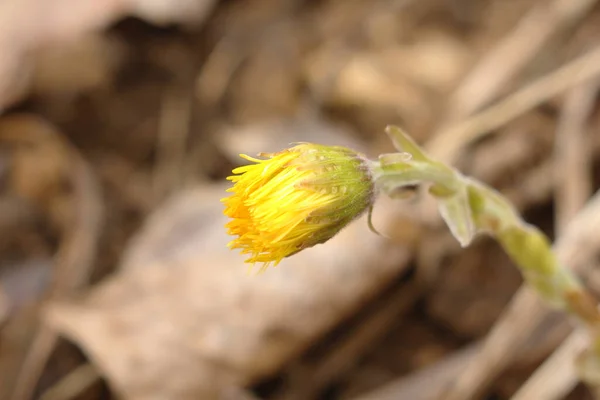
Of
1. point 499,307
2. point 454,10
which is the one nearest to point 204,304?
point 499,307

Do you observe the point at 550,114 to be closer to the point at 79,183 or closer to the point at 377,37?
the point at 377,37

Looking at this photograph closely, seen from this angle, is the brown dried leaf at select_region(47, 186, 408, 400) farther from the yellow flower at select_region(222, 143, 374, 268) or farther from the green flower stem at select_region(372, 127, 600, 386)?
the yellow flower at select_region(222, 143, 374, 268)

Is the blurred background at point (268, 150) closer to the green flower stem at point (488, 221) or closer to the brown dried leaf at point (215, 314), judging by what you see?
the brown dried leaf at point (215, 314)

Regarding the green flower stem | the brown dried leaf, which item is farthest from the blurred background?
the green flower stem

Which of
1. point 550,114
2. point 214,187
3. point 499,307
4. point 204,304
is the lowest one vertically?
point 499,307

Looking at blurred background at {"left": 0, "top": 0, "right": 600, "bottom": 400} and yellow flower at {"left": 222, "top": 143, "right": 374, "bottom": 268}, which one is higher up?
blurred background at {"left": 0, "top": 0, "right": 600, "bottom": 400}

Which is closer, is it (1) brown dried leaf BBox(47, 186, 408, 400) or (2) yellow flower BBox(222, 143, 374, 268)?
(2) yellow flower BBox(222, 143, 374, 268)
